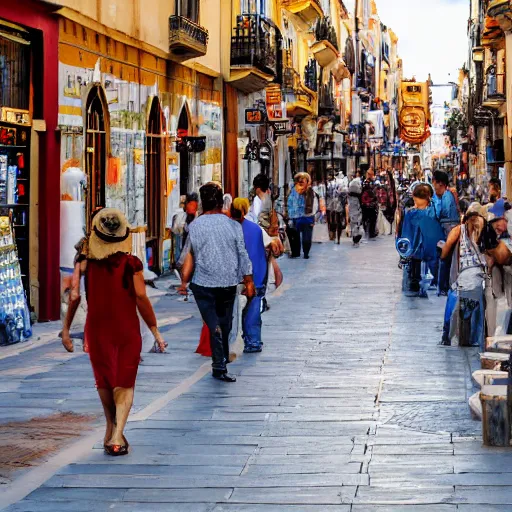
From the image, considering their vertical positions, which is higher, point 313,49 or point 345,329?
point 313,49

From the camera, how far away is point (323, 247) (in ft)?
113

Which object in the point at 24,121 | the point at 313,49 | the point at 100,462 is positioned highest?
the point at 313,49

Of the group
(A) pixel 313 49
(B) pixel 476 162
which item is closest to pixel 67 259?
(A) pixel 313 49

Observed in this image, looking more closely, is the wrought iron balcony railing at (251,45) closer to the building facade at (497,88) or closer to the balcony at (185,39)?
the balcony at (185,39)

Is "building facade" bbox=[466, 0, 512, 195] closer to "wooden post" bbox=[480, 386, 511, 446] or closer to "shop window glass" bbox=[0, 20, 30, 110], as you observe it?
"shop window glass" bbox=[0, 20, 30, 110]

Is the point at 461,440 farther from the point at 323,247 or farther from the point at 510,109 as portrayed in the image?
the point at 510,109

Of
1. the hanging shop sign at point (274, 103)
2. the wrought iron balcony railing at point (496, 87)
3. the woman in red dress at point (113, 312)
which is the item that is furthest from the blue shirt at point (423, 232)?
the wrought iron balcony railing at point (496, 87)

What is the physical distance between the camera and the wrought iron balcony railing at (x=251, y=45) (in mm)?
33719

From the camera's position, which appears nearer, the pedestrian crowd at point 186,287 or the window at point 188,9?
the pedestrian crowd at point 186,287

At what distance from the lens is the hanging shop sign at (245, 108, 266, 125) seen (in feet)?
123

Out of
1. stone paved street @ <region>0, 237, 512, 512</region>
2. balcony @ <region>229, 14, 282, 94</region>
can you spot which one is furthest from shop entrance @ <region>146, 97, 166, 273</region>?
stone paved street @ <region>0, 237, 512, 512</region>

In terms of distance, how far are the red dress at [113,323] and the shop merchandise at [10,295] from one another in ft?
18.9

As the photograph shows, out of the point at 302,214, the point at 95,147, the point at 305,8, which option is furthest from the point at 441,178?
the point at 305,8

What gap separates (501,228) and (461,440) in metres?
3.00
